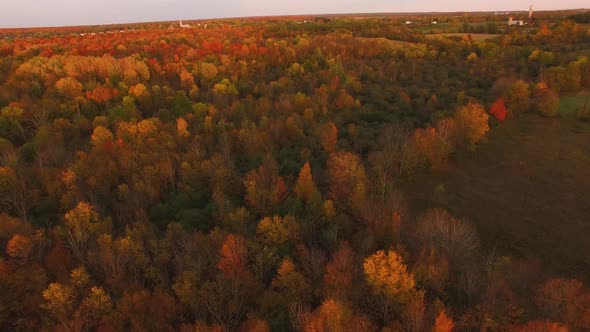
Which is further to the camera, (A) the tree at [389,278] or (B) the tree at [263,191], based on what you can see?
(B) the tree at [263,191]

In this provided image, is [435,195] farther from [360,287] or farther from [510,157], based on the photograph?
[360,287]

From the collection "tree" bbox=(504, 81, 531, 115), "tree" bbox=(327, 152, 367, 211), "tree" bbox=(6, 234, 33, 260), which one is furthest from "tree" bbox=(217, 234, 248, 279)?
"tree" bbox=(504, 81, 531, 115)

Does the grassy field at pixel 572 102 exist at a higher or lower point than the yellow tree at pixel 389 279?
higher

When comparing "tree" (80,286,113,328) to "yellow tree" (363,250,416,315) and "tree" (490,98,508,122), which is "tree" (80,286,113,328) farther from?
"tree" (490,98,508,122)

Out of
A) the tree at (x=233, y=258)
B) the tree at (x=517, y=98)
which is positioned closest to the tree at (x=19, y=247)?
the tree at (x=233, y=258)

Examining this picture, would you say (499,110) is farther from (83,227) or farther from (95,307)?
(95,307)

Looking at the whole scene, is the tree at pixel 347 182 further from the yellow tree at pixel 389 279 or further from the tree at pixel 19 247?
the tree at pixel 19 247
